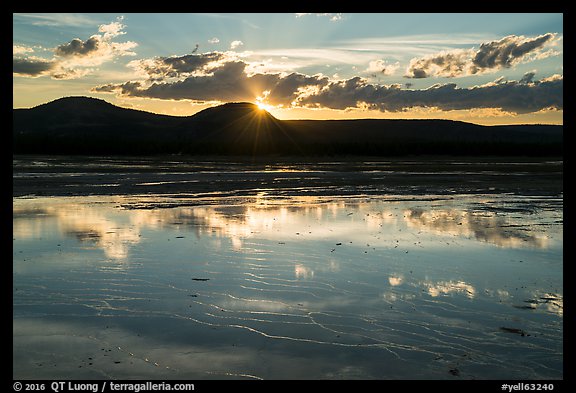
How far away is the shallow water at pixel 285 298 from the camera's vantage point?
6.73 meters

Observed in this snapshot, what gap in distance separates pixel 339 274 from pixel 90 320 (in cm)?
455

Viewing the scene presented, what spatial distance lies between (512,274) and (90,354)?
7.52 m

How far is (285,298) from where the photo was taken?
30.6ft

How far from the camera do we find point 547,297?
9.44m

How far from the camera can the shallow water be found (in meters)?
6.73

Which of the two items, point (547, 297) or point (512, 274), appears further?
point (512, 274)

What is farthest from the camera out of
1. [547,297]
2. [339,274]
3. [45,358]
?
[339,274]

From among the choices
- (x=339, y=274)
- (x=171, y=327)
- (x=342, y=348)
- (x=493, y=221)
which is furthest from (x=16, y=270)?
(x=493, y=221)

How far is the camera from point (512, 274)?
1101 cm

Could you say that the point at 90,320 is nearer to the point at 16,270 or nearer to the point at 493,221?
the point at 16,270
